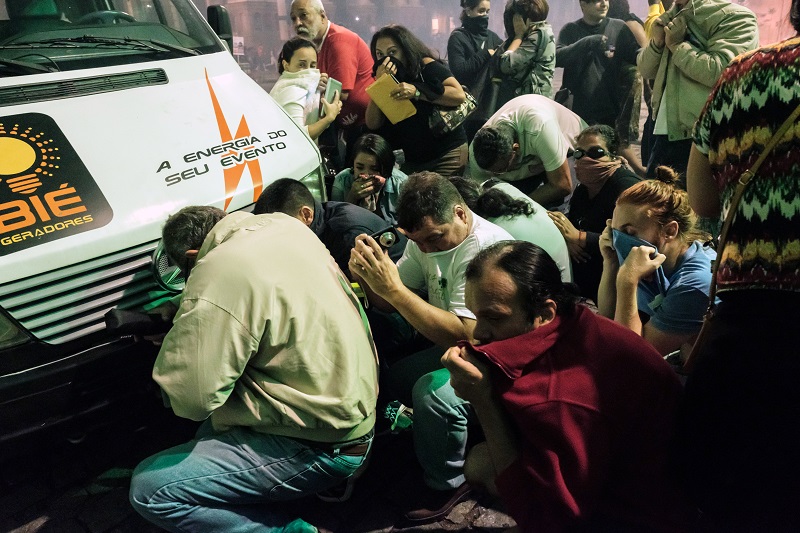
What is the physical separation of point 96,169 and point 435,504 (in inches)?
71.8

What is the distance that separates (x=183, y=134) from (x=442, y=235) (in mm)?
1266

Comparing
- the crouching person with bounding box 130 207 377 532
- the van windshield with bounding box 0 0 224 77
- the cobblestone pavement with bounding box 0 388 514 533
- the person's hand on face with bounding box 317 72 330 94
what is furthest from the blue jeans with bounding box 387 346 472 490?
the person's hand on face with bounding box 317 72 330 94

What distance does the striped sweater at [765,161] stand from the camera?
137 cm

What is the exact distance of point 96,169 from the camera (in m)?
2.61

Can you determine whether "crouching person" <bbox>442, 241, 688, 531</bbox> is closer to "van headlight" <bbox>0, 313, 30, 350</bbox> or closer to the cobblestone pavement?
the cobblestone pavement

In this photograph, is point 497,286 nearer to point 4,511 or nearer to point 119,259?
point 119,259

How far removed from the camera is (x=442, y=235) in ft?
8.30

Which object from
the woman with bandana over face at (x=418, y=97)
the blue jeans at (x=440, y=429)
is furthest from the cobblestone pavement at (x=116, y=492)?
the woman with bandana over face at (x=418, y=97)

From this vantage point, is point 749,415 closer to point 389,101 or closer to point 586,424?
point 586,424

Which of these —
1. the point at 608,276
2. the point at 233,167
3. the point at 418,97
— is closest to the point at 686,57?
the point at 418,97

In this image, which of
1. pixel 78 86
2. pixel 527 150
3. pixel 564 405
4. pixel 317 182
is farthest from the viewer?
pixel 527 150

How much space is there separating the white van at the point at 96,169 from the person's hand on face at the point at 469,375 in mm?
1323

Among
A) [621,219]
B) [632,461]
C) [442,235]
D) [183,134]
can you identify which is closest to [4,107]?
[183,134]

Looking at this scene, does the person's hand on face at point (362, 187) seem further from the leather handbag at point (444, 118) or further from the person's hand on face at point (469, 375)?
the person's hand on face at point (469, 375)
